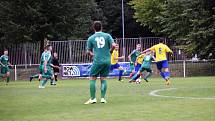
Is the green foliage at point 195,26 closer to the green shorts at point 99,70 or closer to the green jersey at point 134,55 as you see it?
the green jersey at point 134,55

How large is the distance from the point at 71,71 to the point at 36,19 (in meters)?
9.41

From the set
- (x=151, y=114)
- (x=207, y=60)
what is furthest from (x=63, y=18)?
(x=151, y=114)

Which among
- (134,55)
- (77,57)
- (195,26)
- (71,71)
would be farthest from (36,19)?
(134,55)

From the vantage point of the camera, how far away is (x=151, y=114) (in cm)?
1063

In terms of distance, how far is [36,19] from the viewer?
4578 centimetres

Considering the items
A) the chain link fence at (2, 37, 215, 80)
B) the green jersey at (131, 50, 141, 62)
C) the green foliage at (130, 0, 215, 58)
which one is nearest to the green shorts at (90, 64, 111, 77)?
the green jersey at (131, 50, 141, 62)

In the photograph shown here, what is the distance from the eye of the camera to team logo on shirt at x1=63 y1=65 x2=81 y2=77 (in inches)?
1489

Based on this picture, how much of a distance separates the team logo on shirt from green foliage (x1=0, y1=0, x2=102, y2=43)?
23.5 ft

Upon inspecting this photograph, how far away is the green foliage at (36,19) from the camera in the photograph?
45000 millimetres

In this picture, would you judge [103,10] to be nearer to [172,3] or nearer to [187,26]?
[172,3]

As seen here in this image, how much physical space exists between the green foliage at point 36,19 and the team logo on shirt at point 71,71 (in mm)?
7157

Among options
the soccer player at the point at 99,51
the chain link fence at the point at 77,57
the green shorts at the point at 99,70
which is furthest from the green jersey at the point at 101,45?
the chain link fence at the point at 77,57

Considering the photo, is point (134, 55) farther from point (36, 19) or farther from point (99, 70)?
point (36, 19)

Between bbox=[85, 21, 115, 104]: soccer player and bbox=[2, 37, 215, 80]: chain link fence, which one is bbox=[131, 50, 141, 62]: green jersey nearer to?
bbox=[2, 37, 215, 80]: chain link fence
